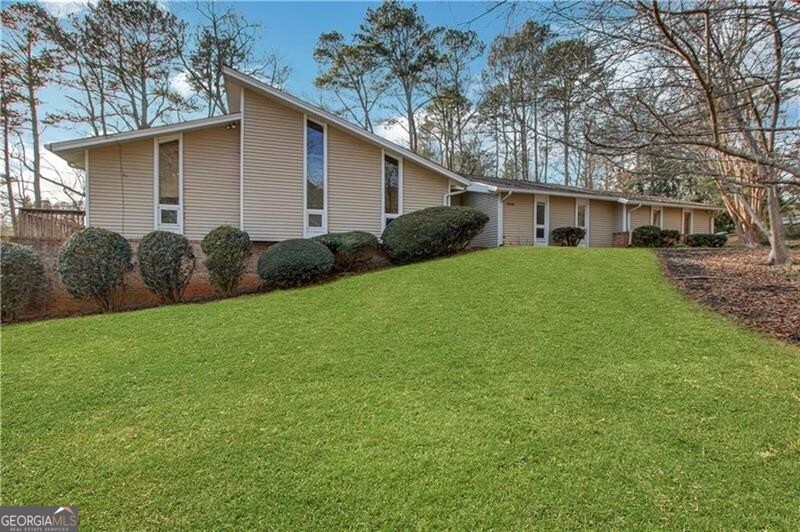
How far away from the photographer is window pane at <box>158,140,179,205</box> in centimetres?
1081

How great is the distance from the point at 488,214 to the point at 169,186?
10564mm

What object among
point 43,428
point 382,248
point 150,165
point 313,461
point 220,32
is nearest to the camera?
point 313,461

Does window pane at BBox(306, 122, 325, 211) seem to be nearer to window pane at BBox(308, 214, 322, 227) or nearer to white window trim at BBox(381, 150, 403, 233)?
window pane at BBox(308, 214, 322, 227)

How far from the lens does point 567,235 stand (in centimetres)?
1647

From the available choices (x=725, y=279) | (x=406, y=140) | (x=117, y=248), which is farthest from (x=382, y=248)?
(x=406, y=140)

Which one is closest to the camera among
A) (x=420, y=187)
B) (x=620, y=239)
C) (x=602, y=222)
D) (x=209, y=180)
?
(x=209, y=180)

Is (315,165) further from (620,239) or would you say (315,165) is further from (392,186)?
(620,239)

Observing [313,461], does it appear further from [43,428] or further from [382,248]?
[382,248]

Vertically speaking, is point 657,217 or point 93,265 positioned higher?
point 657,217

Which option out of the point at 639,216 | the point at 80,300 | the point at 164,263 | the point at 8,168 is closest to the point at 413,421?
the point at 164,263

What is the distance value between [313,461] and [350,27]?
23.9 meters

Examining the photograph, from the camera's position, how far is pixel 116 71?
712 inches
